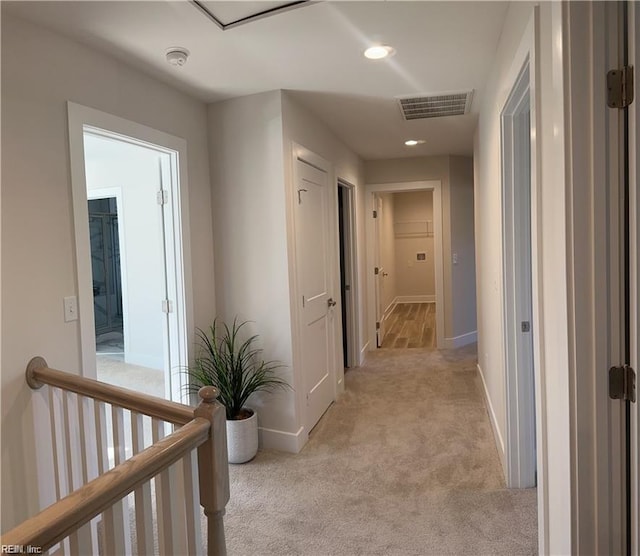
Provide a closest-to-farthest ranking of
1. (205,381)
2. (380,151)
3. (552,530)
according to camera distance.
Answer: (552,530) → (205,381) → (380,151)

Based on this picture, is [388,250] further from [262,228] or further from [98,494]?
[98,494]

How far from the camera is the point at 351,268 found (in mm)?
4883

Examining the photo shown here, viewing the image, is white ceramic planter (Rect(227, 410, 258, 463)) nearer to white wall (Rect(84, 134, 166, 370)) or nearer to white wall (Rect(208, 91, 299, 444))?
white wall (Rect(208, 91, 299, 444))

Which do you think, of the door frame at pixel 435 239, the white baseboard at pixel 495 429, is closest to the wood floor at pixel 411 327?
the door frame at pixel 435 239

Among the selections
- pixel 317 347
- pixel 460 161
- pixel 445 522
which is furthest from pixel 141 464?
pixel 460 161

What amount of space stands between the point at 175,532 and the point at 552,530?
118 centimetres

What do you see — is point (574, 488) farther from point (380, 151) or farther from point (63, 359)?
point (380, 151)

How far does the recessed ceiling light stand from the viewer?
2.29 metres

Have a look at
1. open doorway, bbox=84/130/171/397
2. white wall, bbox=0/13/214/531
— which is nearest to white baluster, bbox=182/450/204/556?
white wall, bbox=0/13/214/531

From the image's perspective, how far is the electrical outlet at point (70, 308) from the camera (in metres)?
2.05

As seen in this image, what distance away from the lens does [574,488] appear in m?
1.23

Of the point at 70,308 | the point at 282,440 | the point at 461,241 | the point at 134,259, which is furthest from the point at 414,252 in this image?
the point at 70,308

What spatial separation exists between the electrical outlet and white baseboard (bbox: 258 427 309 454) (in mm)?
1500

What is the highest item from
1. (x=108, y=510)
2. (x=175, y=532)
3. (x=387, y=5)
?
(x=387, y=5)
